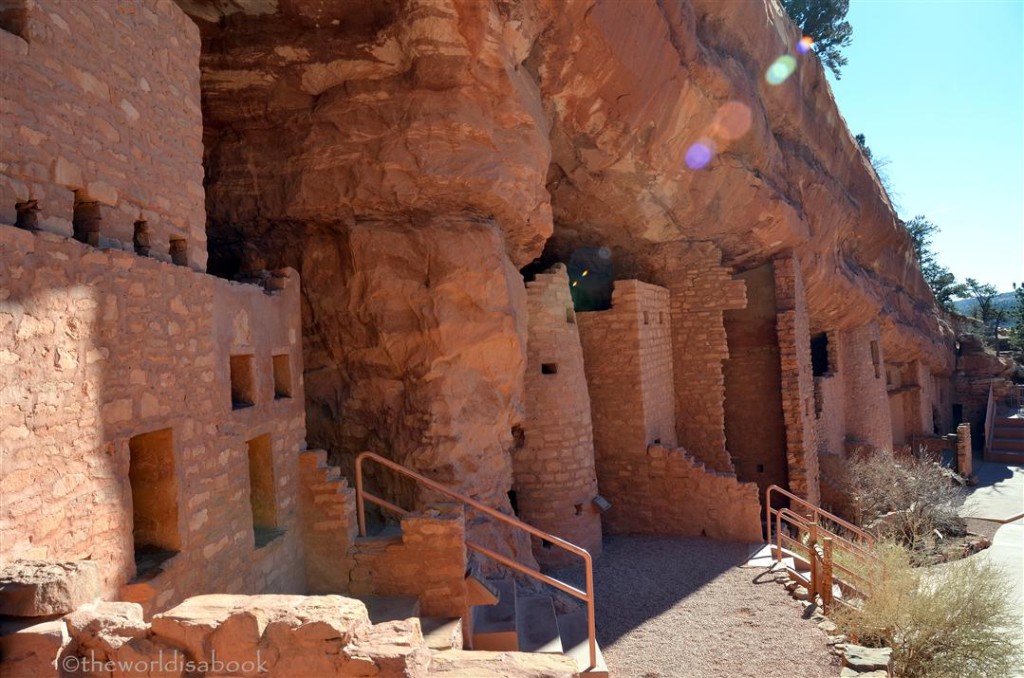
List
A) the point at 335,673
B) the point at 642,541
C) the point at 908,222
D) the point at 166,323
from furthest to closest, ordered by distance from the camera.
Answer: the point at 908,222, the point at 642,541, the point at 166,323, the point at 335,673

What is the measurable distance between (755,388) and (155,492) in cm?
1305

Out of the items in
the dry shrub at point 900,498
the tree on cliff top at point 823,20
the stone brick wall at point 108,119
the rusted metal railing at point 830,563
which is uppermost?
the tree on cliff top at point 823,20

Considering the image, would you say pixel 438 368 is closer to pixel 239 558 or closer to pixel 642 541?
pixel 239 558

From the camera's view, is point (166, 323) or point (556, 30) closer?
point (166, 323)

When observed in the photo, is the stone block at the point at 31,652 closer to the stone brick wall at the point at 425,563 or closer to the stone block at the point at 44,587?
the stone block at the point at 44,587

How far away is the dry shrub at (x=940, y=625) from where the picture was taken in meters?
7.46

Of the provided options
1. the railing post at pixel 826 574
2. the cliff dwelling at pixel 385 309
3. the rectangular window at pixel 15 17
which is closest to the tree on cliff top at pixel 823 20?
the cliff dwelling at pixel 385 309

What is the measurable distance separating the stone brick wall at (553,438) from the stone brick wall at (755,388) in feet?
19.1

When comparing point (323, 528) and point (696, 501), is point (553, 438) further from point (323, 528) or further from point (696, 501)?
point (323, 528)

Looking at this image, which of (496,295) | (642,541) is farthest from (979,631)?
(496,295)

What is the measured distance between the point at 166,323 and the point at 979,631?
27.5ft

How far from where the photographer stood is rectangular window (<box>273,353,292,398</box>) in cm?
680

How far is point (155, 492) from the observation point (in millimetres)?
4648

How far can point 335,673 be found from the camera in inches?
122
